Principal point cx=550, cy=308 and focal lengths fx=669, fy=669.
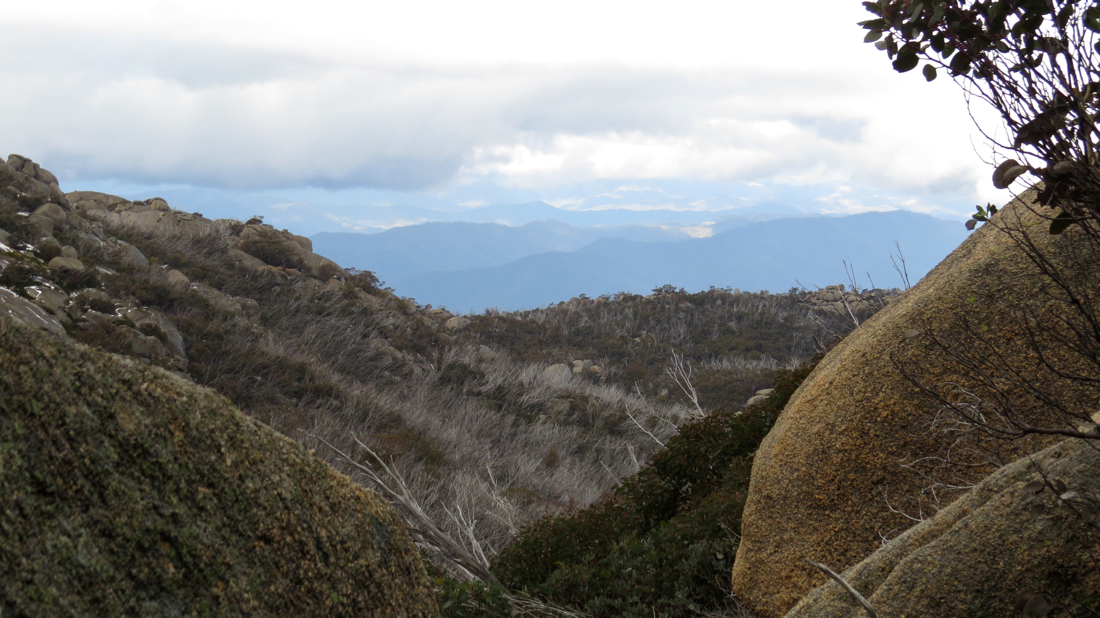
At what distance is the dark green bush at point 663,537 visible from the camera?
3.85 metres

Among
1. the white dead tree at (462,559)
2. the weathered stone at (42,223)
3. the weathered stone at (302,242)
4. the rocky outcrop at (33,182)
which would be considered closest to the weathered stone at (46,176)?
the rocky outcrop at (33,182)

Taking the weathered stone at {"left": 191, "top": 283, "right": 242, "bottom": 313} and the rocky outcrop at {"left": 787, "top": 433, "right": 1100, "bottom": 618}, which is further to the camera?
the weathered stone at {"left": 191, "top": 283, "right": 242, "bottom": 313}

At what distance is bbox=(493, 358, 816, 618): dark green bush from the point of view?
3848 millimetres

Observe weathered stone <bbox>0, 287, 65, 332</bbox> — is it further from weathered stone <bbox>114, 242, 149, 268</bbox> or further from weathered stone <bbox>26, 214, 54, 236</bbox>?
weathered stone <bbox>114, 242, 149, 268</bbox>

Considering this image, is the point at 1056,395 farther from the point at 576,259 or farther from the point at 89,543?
the point at 576,259

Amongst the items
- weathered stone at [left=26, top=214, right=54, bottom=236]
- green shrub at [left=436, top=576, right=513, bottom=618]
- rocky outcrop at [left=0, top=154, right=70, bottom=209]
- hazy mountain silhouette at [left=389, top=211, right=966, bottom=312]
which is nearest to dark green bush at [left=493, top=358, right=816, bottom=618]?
green shrub at [left=436, top=576, right=513, bottom=618]

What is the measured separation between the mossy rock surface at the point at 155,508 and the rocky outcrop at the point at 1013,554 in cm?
155

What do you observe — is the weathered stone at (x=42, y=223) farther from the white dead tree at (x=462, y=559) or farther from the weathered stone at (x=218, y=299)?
the white dead tree at (x=462, y=559)

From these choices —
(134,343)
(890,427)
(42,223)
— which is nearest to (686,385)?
(134,343)

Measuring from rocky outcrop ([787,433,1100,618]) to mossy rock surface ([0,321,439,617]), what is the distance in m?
1.55

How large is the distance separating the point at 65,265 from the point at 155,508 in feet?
34.9

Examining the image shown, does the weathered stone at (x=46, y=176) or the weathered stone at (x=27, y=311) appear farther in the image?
the weathered stone at (x=46, y=176)

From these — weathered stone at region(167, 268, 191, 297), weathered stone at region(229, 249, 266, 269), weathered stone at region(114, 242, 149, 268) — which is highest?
weathered stone at region(229, 249, 266, 269)

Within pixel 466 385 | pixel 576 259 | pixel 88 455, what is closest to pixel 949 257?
pixel 88 455
